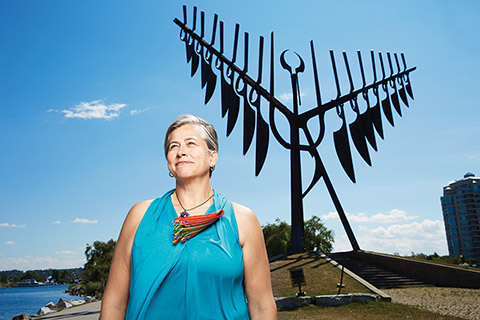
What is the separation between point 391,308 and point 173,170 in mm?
8465

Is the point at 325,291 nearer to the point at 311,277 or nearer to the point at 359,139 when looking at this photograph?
the point at 311,277

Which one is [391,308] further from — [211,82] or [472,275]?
[211,82]

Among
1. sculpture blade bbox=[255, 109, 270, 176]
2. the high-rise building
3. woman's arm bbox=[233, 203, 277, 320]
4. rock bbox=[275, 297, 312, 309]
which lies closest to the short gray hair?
woman's arm bbox=[233, 203, 277, 320]

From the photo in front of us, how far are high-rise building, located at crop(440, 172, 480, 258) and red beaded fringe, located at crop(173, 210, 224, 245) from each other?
70739 mm

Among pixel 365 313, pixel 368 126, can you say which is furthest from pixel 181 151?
pixel 368 126

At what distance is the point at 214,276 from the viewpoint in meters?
1.36

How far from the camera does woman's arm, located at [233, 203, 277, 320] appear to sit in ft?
4.89

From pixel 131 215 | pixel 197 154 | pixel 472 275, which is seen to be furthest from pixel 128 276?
pixel 472 275

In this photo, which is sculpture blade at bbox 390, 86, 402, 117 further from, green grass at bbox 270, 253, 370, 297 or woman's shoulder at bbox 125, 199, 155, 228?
woman's shoulder at bbox 125, 199, 155, 228

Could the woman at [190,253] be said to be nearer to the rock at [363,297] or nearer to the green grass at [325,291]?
the green grass at [325,291]

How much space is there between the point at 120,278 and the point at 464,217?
72.3 m

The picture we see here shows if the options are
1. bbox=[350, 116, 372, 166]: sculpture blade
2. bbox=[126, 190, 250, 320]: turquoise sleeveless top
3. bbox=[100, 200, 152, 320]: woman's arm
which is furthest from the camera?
bbox=[350, 116, 372, 166]: sculpture blade

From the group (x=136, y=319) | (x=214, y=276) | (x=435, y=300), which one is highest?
(x=214, y=276)

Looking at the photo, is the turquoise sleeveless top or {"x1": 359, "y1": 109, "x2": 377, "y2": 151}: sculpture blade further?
{"x1": 359, "y1": 109, "x2": 377, "y2": 151}: sculpture blade
